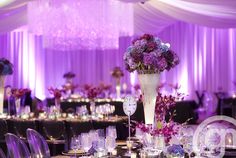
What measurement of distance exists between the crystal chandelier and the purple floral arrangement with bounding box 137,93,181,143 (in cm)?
407

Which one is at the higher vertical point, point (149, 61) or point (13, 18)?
point (13, 18)

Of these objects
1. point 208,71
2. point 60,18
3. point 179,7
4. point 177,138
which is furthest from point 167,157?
point 208,71

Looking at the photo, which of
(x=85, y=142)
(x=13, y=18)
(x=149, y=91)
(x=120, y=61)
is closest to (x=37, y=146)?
(x=85, y=142)

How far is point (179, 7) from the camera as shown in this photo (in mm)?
7426

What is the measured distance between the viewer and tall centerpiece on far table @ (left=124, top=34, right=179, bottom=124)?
13.9 feet

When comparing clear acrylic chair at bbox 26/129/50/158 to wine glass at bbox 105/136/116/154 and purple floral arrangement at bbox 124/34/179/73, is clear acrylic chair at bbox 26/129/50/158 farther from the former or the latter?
purple floral arrangement at bbox 124/34/179/73

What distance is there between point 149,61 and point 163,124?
59 centimetres

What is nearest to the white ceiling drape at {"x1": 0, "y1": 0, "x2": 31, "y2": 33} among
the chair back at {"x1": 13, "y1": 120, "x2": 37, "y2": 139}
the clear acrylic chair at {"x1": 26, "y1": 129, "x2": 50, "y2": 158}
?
the chair back at {"x1": 13, "y1": 120, "x2": 37, "y2": 139}

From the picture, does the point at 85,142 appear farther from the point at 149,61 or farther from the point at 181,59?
the point at 181,59

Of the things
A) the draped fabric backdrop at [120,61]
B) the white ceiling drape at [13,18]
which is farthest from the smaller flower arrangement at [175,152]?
the draped fabric backdrop at [120,61]

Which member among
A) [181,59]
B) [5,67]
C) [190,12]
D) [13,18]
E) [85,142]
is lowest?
[85,142]

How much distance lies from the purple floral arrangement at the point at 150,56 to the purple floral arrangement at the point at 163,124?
11.3 inches

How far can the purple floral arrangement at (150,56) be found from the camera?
4230 mm

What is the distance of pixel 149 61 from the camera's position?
4215 mm
